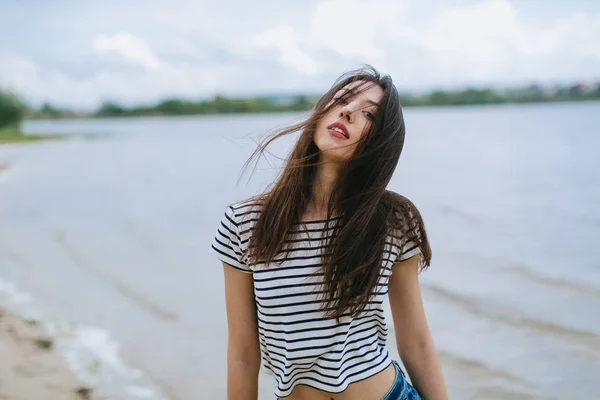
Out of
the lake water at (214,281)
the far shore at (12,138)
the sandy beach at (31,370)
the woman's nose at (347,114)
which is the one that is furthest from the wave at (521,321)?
the far shore at (12,138)

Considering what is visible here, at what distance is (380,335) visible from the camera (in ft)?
6.68

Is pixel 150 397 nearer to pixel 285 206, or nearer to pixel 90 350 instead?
pixel 90 350

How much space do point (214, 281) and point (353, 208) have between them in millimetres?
6502

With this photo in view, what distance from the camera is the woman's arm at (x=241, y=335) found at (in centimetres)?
195

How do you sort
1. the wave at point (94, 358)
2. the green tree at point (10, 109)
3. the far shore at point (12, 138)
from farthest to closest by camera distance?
the green tree at point (10, 109), the far shore at point (12, 138), the wave at point (94, 358)

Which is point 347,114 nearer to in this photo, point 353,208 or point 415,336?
point 353,208

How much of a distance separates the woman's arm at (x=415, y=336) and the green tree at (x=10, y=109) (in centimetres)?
6343

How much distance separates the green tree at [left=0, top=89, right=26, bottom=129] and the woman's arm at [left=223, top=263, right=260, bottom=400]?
63283 millimetres

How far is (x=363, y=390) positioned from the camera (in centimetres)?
191

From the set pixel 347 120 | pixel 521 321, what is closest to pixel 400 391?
pixel 347 120

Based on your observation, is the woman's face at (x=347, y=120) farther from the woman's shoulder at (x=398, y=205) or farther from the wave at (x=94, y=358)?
the wave at (x=94, y=358)

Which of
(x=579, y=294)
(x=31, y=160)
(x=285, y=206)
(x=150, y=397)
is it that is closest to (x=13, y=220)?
(x=150, y=397)

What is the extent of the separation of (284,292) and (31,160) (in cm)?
3372

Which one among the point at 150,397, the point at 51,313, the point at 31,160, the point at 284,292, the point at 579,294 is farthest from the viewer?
the point at 31,160
